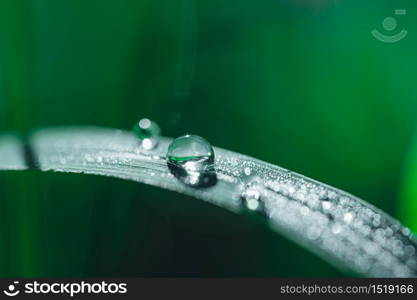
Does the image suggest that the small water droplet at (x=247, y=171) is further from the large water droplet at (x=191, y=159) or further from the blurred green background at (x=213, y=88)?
the blurred green background at (x=213, y=88)

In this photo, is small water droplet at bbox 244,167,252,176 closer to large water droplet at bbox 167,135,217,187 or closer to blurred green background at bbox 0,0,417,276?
large water droplet at bbox 167,135,217,187

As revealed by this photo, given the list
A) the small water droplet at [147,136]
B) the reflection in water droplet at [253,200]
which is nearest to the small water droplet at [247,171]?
the reflection in water droplet at [253,200]

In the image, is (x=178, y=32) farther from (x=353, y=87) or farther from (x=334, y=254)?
(x=334, y=254)

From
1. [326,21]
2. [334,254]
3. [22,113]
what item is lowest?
[334,254]

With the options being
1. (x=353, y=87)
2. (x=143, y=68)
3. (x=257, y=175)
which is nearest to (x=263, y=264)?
(x=257, y=175)

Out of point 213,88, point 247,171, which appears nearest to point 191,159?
point 247,171

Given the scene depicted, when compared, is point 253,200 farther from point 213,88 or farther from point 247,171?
point 213,88

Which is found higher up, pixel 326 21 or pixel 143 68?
pixel 326 21

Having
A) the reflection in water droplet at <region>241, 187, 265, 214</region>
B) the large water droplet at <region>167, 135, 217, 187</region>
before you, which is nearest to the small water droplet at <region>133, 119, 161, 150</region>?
the large water droplet at <region>167, 135, 217, 187</region>
